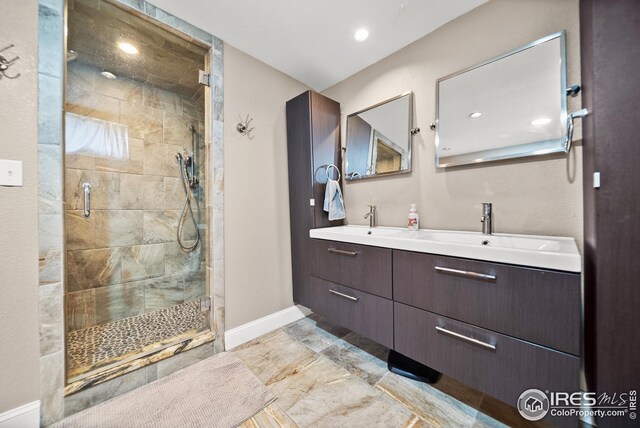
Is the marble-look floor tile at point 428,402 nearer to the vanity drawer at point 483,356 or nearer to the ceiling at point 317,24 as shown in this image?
the vanity drawer at point 483,356

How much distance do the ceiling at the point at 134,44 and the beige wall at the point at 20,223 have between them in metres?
0.29

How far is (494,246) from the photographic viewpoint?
987 mm

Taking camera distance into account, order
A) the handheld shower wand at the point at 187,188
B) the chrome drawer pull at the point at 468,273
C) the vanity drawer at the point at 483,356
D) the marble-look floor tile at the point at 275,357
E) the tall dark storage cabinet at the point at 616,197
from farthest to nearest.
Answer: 1. the handheld shower wand at the point at 187,188
2. the marble-look floor tile at the point at 275,357
3. the chrome drawer pull at the point at 468,273
4. the vanity drawer at the point at 483,356
5. the tall dark storage cabinet at the point at 616,197

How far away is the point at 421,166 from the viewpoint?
65.6 inches

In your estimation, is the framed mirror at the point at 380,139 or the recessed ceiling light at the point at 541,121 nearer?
the recessed ceiling light at the point at 541,121

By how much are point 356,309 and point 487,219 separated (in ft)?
3.14

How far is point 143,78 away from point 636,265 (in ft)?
10.9

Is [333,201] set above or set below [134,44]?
below

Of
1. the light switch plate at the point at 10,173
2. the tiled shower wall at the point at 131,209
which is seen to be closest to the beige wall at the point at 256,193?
the tiled shower wall at the point at 131,209

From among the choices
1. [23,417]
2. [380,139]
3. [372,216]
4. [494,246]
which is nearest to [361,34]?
[380,139]

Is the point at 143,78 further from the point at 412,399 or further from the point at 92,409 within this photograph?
the point at 412,399

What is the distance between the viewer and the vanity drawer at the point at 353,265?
132 centimetres

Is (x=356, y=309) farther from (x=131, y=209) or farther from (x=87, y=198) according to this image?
(x=87, y=198)

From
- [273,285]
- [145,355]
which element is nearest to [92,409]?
[145,355]
